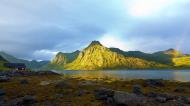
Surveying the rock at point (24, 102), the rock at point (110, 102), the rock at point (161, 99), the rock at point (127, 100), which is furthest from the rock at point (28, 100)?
the rock at point (161, 99)

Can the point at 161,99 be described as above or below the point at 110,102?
above

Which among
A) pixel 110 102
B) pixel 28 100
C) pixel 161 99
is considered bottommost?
pixel 28 100

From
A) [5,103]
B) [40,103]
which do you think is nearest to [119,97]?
[40,103]

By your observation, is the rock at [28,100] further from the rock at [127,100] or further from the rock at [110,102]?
the rock at [127,100]

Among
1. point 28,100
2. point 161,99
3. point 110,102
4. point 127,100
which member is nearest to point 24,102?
point 28,100

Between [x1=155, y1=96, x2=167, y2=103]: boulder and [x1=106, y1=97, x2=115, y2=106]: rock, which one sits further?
[x1=155, y1=96, x2=167, y2=103]: boulder

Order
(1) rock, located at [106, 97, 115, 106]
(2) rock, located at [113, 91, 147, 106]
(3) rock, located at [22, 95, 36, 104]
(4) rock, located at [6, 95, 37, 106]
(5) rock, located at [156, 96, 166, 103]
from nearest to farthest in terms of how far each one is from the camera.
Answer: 1. (2) rock, located at [113, 91, 147, 106]
2. (1) rock, located at [106, 97, 115, 106]
3. (5) rock, located at [156, 96, 166, 103]
4. (4) rock, located at [6, 95, 37, 106]
5. (3) rock, located at [22, 95, 36, 104]

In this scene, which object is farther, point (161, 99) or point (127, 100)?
point (161, 99)

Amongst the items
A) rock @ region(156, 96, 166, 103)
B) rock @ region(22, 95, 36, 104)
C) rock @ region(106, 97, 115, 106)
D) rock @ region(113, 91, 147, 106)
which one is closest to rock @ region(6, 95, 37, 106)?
rock @ region(22, 95, 36, 104)

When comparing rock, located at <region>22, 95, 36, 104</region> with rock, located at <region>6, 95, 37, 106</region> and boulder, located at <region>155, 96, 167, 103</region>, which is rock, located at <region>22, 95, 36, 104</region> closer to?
rock, located at <region>6, 95, 37, 106</region>

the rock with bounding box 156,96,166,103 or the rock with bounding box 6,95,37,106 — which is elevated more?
the rock with bounding box 156,96,166,103

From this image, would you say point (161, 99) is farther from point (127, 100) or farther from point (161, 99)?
point (127, 100)

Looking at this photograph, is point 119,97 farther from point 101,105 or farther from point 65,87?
point 65,87

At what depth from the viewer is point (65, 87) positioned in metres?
43.1
